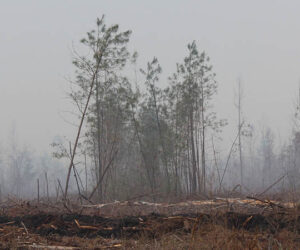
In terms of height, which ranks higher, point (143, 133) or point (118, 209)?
point (143, 133)

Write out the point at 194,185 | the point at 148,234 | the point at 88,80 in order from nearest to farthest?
the point at 148,234 → the point at 88,80 → the point at 194,185

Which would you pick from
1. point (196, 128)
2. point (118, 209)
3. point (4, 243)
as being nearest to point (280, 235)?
point (4, 243)

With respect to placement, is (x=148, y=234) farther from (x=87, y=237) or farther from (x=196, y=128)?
(x=196, y=128)

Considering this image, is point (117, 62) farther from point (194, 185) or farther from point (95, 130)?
point (194, 185)

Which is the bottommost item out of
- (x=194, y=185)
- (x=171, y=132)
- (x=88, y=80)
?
(x=194, y=185)

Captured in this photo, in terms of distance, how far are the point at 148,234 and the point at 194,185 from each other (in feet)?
41.4

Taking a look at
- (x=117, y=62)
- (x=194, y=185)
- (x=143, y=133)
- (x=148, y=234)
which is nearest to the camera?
(x=148, y=234)

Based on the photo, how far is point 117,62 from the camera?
14.1 metres

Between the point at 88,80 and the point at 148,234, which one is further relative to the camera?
the point at 88,80

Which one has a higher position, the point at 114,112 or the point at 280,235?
the point at 114,112

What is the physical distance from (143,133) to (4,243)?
15.8m

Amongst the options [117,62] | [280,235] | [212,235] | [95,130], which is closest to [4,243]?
[212,235]

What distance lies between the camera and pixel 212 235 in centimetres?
422

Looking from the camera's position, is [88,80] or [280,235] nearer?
[280,235]
